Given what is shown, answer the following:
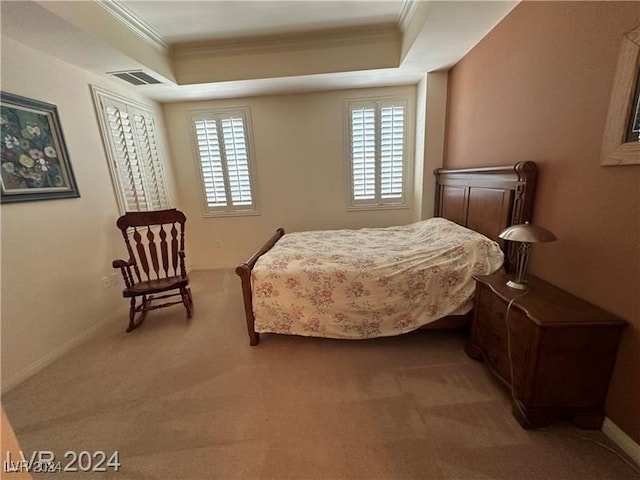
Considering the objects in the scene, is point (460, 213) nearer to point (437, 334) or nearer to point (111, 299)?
point (437, 334)

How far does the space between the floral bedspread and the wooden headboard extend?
19 centimetres

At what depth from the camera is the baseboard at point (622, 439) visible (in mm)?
1195

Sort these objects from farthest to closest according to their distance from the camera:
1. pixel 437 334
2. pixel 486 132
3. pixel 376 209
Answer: pixel 376 209 < pixel 486 132 < pixel 437 334

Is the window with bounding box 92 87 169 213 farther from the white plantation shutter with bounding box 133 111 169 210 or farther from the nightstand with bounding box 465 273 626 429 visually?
the nightstand with bounding box 465 273 626 429

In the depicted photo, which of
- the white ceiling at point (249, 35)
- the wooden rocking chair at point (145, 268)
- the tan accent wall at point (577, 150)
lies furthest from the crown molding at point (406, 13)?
the wooden rocking chair at point (145, 268)

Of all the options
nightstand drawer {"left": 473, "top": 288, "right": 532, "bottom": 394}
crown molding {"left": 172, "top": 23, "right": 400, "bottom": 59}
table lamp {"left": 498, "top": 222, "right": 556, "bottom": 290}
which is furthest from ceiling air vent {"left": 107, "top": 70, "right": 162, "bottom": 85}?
nightstand drawer {"left": 473, "top": 288, "right": 532, "bottom": 394}

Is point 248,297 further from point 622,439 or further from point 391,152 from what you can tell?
point 391,152

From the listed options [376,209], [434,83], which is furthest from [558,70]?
[376,209]

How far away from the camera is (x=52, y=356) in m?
2.07

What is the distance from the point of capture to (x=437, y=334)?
217cm

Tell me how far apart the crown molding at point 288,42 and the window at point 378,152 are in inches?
32.1

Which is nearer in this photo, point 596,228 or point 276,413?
point 596,228

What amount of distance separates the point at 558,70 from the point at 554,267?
46.0 inches

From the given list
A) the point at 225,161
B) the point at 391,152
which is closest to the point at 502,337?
the point at 391,152
